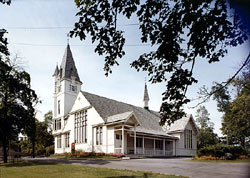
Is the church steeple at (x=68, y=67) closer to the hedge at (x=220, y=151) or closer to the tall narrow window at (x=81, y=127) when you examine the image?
the tall narrow window at (x=81, y=127)

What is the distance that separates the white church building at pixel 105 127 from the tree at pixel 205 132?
11923 mm

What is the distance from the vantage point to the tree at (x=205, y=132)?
5014cm

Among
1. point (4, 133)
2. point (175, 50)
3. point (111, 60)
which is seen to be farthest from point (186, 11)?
point (4, 133)

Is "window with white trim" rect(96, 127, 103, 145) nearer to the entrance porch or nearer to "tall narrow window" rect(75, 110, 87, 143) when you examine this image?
the entrance porch

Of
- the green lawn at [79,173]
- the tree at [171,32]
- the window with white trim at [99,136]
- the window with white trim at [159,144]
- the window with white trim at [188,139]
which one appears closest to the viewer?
the tree at [171,32]

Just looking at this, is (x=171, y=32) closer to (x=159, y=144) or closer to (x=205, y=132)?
(x=159, y=144)

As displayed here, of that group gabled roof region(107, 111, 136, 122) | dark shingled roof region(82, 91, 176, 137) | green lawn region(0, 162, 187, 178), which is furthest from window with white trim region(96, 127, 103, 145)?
green lawn region(0, 162, 187, 178)

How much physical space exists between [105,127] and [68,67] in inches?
599

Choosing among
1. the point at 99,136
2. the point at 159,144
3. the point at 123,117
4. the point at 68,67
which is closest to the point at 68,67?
the point at 68,67

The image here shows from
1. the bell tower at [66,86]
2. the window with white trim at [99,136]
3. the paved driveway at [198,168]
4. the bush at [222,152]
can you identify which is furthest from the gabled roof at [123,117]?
the bell tower at [66,86]

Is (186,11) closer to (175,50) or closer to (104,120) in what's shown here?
(175,50)

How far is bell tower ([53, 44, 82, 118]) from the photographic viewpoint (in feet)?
125

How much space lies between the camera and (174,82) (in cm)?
627

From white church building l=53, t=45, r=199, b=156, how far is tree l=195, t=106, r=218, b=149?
11.9m
